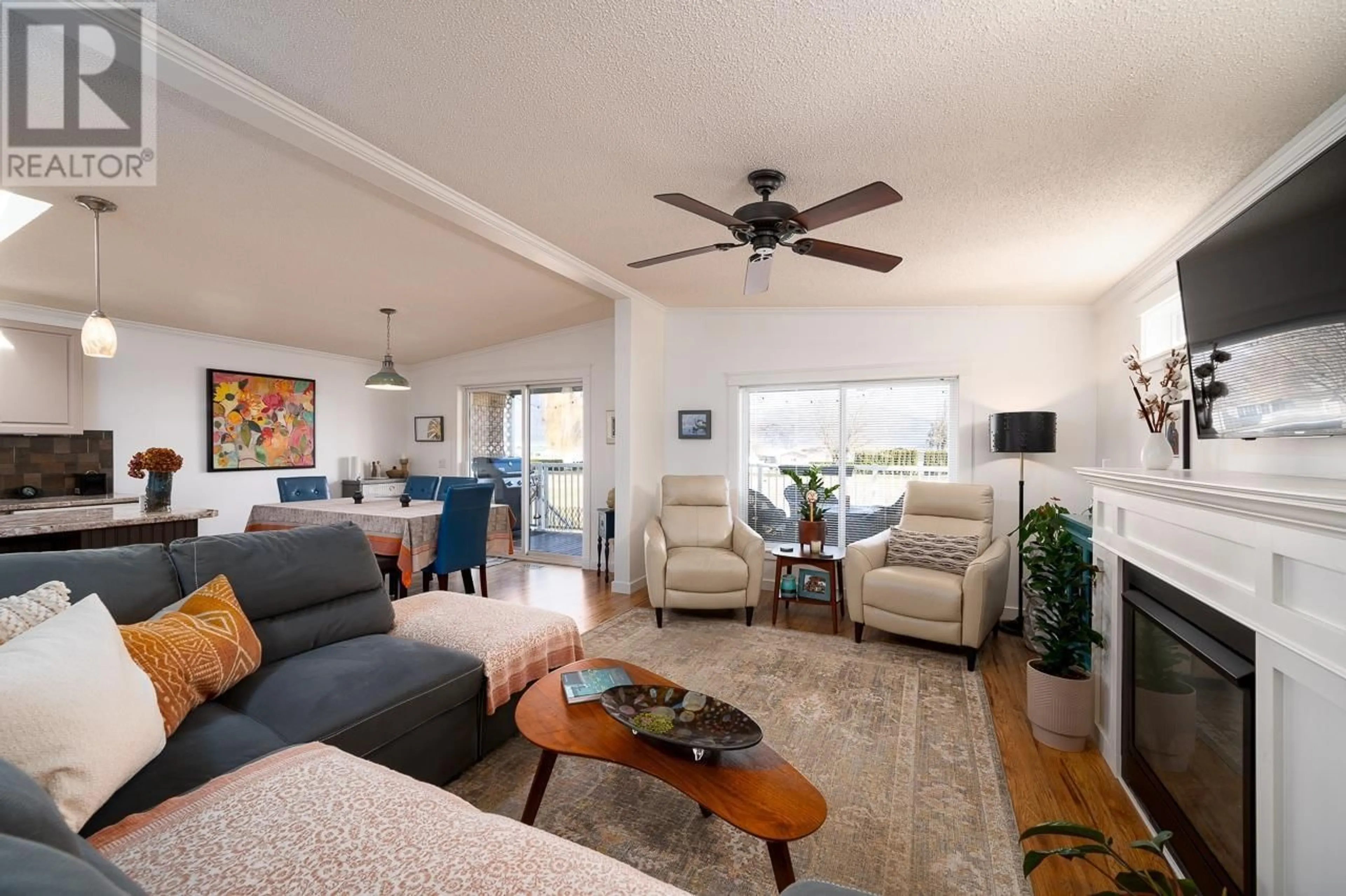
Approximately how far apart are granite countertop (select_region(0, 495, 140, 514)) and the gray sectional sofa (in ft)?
10.3

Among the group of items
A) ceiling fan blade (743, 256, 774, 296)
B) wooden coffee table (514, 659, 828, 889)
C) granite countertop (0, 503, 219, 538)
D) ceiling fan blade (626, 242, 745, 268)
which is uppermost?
ceiling fan blade (626, 242, 745, 268)

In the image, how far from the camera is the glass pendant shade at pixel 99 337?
266 centimetres

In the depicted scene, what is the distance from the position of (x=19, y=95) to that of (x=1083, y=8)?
3.47 meters

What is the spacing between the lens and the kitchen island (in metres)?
2.88

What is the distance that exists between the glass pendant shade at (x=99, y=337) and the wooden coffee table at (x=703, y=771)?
8.97 feet

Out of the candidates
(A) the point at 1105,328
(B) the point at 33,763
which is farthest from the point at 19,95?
(A) the point at 1105,328

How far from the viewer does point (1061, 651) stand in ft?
7.64

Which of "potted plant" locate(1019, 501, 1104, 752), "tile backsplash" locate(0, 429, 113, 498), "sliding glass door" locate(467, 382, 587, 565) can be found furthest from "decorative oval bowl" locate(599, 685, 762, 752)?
"tile backsplash" locate(0, 429, 113, 498)

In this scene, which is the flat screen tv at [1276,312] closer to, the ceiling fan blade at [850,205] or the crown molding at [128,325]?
the ceiling fan blade at [850,205]

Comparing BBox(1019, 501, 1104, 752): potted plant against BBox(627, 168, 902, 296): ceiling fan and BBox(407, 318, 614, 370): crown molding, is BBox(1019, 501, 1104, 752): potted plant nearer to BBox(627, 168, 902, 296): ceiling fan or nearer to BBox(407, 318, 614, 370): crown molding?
BBox(627, 168, 902, 296): ceiling fan

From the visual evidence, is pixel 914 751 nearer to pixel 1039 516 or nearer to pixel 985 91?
pixel 1039 516

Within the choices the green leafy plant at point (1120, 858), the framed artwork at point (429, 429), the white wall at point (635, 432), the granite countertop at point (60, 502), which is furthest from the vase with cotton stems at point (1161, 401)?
the framed artwork at point (429, 429)

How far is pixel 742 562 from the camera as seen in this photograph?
3.89 meters

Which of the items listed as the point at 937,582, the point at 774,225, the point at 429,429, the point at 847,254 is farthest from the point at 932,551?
the point at 429,429
